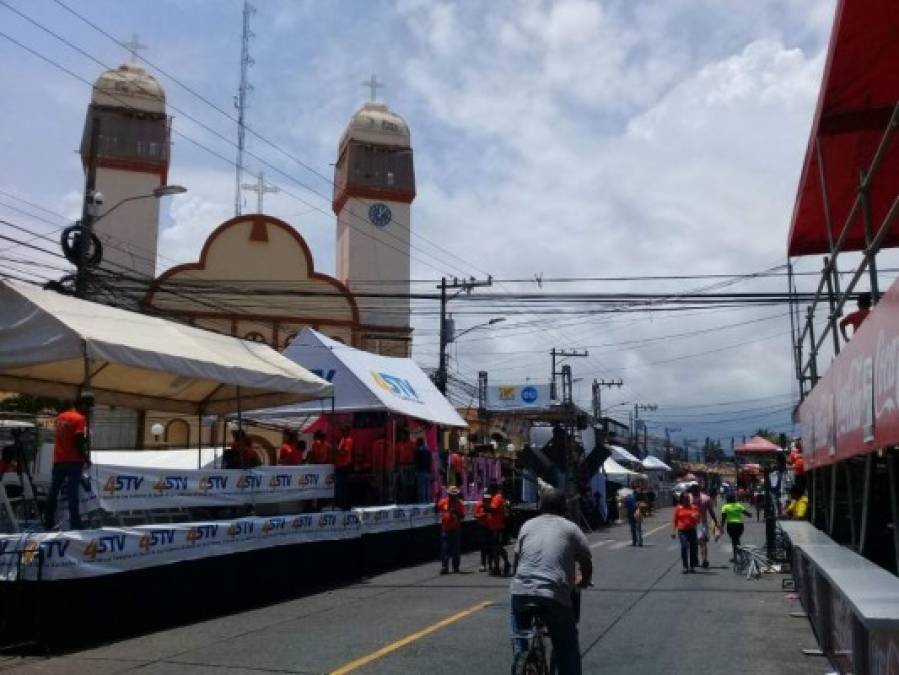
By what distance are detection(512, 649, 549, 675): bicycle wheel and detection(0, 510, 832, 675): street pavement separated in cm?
238

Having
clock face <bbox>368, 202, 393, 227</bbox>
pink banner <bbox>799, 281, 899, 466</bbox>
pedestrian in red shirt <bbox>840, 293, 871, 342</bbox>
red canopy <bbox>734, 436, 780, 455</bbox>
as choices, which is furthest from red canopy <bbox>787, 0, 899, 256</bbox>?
clock face <bbox>368, 202, 393, 227</bbox>

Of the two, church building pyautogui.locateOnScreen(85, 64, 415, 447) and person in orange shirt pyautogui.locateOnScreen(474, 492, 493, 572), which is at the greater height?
church building pyautogui.locateOnScreen(85, 64, 415, 447)

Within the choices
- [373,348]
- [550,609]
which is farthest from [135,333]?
[373,348]

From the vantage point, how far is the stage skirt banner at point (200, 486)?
1089 cm

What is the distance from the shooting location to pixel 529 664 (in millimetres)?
5812

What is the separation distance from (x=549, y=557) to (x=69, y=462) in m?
6.49

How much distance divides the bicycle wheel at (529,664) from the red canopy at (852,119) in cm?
432

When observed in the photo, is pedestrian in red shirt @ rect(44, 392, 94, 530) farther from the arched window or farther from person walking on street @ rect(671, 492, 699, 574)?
the arched window

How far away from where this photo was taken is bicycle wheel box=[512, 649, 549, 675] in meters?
5.79

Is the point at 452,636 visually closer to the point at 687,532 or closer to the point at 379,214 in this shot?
the point at 687,532

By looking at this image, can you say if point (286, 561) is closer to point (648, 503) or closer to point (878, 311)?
point (878, 311)

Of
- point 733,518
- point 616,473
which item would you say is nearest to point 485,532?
point 733,518

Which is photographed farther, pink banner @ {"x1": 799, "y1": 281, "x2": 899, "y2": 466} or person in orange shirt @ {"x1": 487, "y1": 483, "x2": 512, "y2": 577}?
person in orange shirt @ {"x1": 487, "y1": 483, "x2": 512, "y2": 577}

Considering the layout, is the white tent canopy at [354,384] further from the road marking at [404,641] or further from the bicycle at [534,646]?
the bicycle at [534,646]
